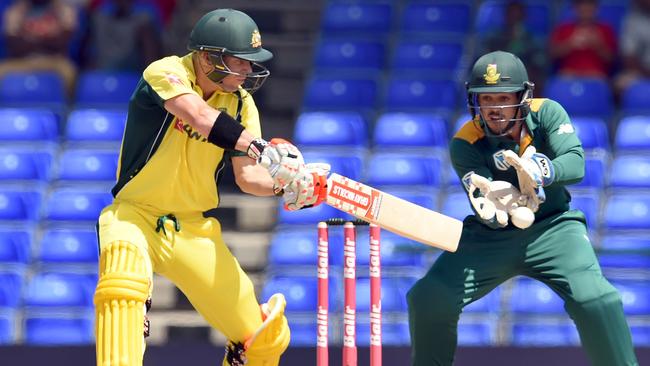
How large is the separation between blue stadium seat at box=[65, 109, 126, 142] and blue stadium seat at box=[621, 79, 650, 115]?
10.00 feet

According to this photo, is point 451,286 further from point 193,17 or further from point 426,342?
point 193,17

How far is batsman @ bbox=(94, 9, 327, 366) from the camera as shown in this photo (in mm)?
5152

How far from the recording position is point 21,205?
865 centimetres

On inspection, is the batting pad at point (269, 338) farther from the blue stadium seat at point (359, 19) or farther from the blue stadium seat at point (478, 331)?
the blue stadium seat at point (359, 19)

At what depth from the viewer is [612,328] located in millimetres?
5492

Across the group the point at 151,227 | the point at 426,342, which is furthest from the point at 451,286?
the point at 151,227

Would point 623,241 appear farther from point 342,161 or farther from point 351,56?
point 351,56

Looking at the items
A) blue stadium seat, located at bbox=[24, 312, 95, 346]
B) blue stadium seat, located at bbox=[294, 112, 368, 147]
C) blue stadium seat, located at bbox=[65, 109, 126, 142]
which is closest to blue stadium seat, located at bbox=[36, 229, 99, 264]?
blue stadium seat, located at bbox=[24, 312, 95, 346]

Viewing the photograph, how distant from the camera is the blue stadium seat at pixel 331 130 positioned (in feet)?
29.0

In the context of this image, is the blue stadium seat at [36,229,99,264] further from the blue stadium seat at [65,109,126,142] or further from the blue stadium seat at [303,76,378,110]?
the blue stadium seat at [303,76,378,110]

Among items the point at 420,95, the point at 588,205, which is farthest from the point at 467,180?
the point at 420,95

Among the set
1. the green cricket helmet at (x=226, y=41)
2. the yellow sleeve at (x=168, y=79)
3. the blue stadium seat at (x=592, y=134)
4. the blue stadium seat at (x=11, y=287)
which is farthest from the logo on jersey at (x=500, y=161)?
the blue stadium seat at (x=11, y=287)

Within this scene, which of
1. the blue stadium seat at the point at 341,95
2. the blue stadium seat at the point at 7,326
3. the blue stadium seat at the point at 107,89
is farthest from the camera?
the blue stadium seat at the point at 107,89

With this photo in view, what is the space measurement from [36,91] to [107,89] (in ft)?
1.56
